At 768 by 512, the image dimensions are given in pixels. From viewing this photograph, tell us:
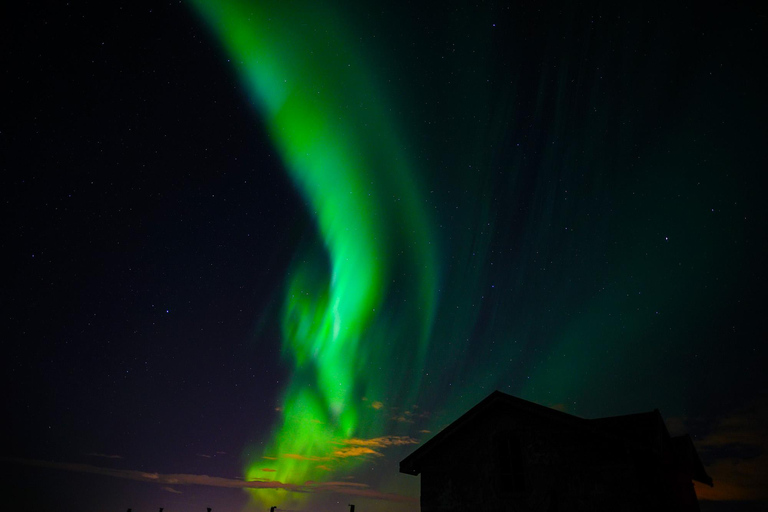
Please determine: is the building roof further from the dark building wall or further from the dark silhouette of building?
the dark building wall

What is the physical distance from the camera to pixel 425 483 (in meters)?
15.5

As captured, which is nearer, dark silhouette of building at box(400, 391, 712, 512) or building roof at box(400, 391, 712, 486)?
dark silhouette of building at box(400, 391, 712, 512)

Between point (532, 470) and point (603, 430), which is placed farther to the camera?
point (532, 470)

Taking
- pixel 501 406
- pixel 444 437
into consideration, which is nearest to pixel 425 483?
pixel 444 437

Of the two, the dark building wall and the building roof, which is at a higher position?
the building roof

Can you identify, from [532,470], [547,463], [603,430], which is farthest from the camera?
[532,470]

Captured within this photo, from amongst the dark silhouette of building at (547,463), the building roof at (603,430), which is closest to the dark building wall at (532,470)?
the dark silhouette of building at (547,463)

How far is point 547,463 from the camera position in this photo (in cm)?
1337

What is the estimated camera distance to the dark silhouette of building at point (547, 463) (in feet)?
40.2

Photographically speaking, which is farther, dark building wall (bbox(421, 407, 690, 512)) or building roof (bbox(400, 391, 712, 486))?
building roof (bbox(400, 391, 712, 486))

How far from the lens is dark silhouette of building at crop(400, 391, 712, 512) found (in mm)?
12266

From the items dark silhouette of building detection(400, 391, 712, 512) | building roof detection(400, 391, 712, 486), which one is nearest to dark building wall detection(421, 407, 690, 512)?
dark silhouette of building detection(400, 391, 712, 512)

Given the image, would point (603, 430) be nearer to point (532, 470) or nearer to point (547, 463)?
point (547, 463)

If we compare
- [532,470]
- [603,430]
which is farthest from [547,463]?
[603,430]
